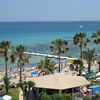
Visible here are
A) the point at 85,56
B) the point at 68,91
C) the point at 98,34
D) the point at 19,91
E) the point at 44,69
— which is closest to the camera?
the point at 68,91

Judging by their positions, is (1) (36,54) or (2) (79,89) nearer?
(2) (79,89)

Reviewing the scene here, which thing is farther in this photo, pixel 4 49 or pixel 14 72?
pixel 14 72

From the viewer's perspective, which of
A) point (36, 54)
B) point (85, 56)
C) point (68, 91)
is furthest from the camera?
point (36, 54)

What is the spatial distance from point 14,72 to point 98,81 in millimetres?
22683

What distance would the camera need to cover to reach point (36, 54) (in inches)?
3066

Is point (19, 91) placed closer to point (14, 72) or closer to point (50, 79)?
point (50, 79)

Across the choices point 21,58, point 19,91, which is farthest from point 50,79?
point 21,58

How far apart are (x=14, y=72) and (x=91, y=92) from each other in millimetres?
27162

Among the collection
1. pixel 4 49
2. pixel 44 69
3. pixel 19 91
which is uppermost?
pixel 4 49

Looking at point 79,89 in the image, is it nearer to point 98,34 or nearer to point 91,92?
point 91,92

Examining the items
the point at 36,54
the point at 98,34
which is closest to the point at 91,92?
the point at 98,34

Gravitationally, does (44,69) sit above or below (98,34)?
below

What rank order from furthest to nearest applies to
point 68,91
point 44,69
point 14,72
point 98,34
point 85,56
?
point 14,72, point 98,34, point 85,56, point 44,69, point 68,91

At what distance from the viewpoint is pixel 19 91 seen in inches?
1155
